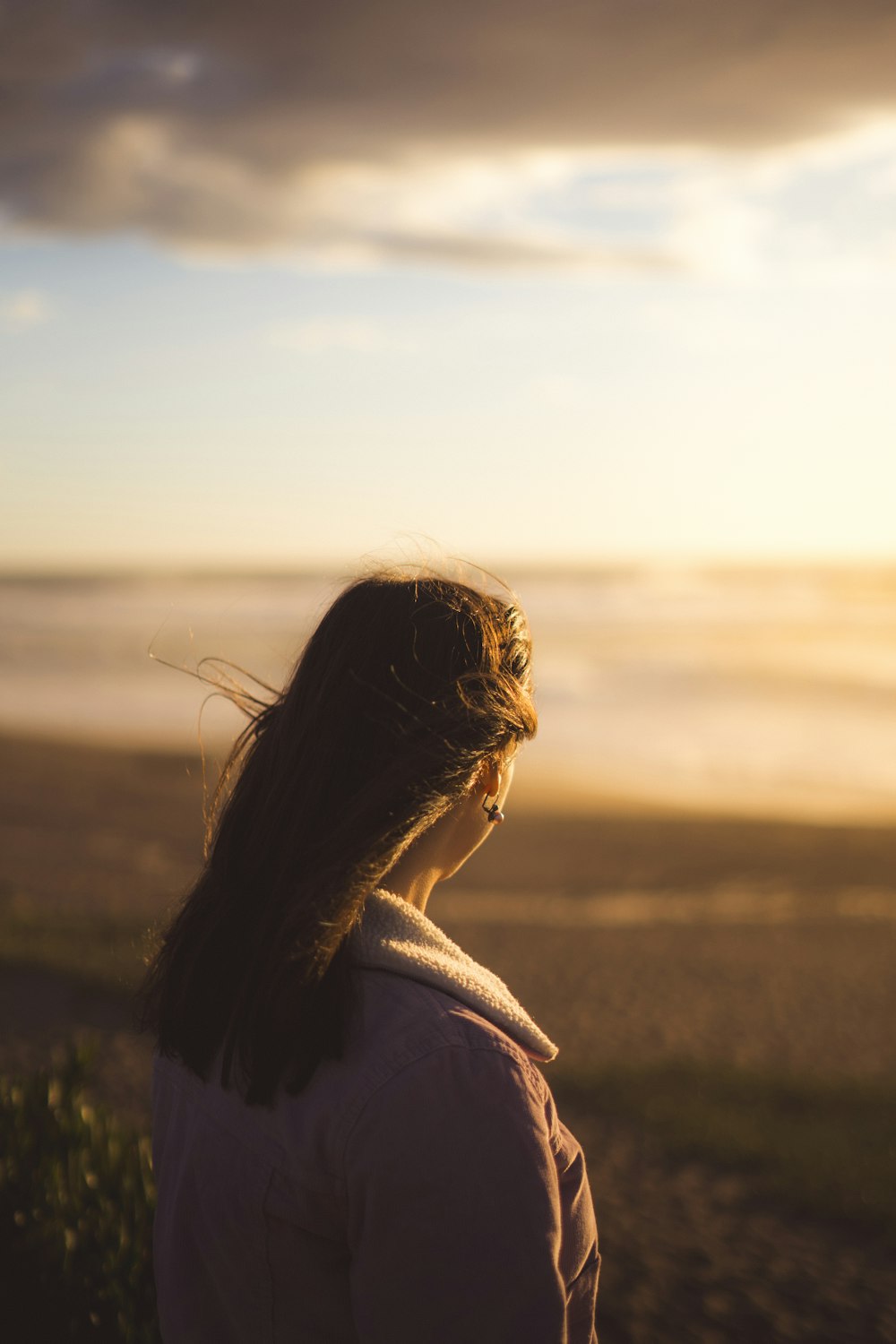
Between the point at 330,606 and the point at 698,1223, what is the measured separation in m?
6.19

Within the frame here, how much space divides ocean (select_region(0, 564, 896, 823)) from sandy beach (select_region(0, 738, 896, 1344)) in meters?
2.03

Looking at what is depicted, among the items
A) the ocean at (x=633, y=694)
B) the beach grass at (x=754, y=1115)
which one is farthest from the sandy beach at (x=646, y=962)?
the ocean at (x=633, y=694)

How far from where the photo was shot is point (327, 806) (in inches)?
65.3

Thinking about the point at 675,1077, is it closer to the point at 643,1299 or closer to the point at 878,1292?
the point at 878,1292

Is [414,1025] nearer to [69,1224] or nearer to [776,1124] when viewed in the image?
[69,1224]

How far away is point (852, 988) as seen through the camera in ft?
41.0

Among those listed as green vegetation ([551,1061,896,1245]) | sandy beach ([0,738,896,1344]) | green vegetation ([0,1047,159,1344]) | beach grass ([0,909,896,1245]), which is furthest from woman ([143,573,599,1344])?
green vegetation ([551,1061,896,1245])

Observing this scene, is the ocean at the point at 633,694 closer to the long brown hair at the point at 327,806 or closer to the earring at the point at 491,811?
the long brown hair at the point at 327,806

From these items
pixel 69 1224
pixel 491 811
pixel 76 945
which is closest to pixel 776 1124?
pixel 76 945

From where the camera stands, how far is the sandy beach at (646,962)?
235 inches

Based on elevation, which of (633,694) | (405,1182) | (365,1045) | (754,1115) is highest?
(365,1045)

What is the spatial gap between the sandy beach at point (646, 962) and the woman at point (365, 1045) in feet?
13.0

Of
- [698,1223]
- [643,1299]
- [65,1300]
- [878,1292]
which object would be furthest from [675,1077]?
[65,1300]

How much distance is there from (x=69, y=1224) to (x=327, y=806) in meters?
2.21
